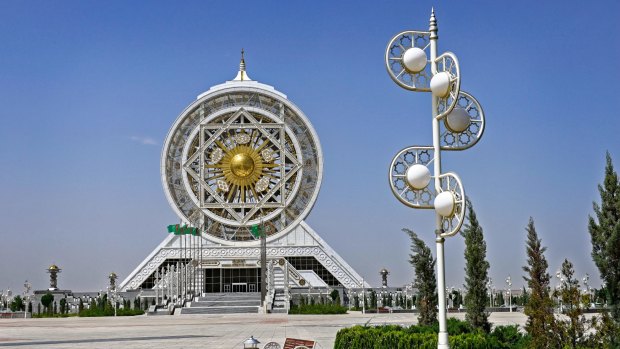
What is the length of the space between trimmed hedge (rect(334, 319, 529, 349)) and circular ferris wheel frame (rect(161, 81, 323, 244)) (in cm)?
3784

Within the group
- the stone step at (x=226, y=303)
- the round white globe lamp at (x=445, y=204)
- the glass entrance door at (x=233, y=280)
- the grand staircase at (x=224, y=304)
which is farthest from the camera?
the glass entrance door at (x=233, y=280)

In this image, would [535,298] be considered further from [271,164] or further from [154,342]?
[271,164]

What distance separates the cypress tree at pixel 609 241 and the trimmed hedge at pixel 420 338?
1.56m

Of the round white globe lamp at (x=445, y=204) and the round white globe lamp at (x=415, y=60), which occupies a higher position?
the round white globe lamp at (x=415, y=60)

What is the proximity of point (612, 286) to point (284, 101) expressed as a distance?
42.0 meters

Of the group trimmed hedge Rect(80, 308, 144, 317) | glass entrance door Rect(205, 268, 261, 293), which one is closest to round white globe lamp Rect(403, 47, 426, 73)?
trimmed hedge Rect(80, 308, 144, 317)

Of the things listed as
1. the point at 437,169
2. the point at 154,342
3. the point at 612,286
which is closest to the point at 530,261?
the point at 612,286

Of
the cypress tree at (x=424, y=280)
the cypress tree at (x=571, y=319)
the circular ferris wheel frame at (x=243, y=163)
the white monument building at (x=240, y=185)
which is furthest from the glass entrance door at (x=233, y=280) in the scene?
the cypress tree at (x=571, y=319)

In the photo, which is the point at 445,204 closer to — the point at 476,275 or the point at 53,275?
the point at 476,275

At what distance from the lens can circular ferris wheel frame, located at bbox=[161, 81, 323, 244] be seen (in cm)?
5172

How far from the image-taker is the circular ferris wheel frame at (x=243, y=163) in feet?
170

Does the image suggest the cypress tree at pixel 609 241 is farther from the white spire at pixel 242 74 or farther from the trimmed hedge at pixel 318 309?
the white spire at pixel 242 74

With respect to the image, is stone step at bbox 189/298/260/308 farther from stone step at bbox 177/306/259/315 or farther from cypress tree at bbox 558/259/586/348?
cypress tree at bbox 558/259/586/348

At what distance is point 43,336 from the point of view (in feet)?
68.8
